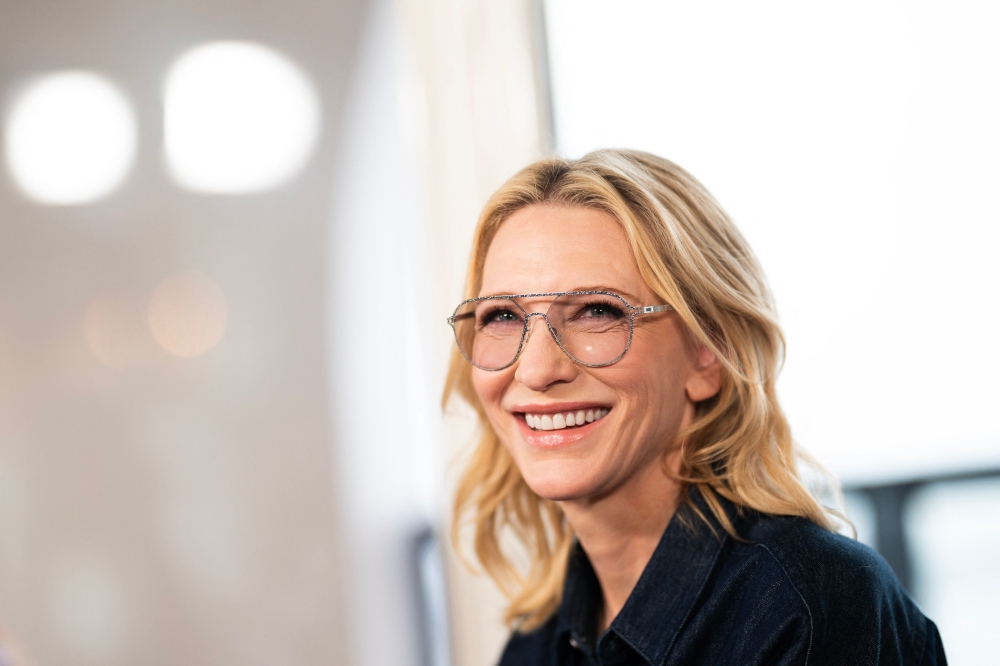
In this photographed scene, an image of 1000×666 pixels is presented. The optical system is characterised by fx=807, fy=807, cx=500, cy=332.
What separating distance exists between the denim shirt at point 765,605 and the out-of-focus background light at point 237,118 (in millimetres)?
1567

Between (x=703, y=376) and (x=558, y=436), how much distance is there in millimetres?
266

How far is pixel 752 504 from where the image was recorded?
1.20m

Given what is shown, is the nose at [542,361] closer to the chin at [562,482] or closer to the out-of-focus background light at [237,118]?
the chin at [562,482]

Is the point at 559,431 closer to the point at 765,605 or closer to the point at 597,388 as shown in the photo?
the point at 597,388

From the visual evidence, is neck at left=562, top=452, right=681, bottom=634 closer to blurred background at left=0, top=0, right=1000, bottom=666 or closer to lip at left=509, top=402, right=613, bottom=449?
lip at left=509, top=402, right=613, bottom=449

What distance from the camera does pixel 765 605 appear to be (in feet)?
3.59

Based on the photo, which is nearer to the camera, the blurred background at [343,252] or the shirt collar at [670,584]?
the shirt collar at [670,584]

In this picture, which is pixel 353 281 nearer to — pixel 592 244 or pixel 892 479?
pixel 592 244

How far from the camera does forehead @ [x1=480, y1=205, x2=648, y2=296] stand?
1184 millimetres

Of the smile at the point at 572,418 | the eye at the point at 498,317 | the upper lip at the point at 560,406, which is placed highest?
the eye at the point at 498,317

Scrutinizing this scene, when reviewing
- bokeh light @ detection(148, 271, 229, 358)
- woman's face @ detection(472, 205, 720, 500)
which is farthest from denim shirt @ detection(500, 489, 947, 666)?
bokeh light @ detection(148, 271, 229, 358)

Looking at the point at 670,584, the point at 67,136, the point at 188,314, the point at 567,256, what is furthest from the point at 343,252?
the point at 670,584

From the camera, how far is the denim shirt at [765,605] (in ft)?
3.49

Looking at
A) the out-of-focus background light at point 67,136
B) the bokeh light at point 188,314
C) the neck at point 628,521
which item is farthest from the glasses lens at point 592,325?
the out-of-focus background light at point 67,136
